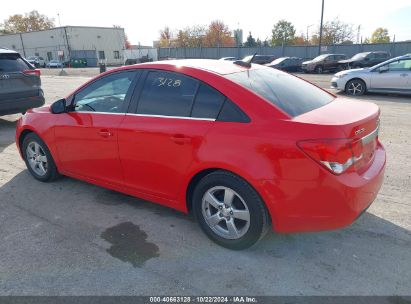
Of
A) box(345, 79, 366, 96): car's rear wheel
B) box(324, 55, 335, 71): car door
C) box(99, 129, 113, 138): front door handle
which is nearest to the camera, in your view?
box(99, 129, 113, 138): front door handle

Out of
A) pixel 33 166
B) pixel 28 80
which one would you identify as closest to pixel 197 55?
pixel 28 80

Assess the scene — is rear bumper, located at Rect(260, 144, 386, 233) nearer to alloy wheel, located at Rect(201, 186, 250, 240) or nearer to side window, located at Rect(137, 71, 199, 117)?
alloy wheel, located at Rect(201, 186, 250, 240)

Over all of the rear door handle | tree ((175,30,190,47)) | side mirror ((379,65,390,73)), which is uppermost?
tree ((175,30,190,47))

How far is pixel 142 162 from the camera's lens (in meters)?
3.40

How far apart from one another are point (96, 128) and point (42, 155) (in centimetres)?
140

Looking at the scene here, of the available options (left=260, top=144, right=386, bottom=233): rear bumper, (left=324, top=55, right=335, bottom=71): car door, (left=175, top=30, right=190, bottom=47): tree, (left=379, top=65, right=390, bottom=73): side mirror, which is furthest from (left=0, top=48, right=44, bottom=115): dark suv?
(left=175, top=30, right=190, bottom=47): tree

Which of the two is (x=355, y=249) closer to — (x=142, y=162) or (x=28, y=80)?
(x=142, y=162)

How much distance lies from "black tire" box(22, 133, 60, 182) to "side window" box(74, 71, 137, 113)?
90 cm

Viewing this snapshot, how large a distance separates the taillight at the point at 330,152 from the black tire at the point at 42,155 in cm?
339

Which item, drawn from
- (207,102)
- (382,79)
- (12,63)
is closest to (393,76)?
(382,79)

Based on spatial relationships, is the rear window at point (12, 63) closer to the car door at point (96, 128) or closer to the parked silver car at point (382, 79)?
the car door at point (96, 128)

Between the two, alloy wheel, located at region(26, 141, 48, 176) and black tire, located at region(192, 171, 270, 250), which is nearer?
black tire, located at region(192, 171, 270, 250)

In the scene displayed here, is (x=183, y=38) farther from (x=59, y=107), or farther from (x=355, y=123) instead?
(x=355, y=123)

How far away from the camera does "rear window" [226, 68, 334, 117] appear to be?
295 cm
